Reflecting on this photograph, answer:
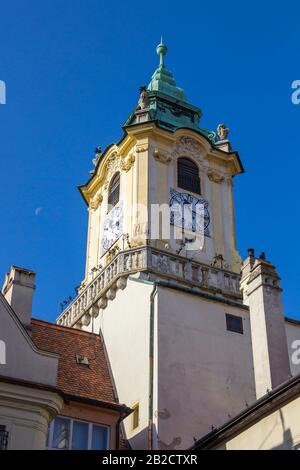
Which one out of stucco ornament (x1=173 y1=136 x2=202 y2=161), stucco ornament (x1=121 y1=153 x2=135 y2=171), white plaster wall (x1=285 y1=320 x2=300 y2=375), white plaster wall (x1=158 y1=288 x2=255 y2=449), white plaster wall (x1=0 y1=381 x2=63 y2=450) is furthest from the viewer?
stucco ornament (x1=173 y1=136 x2=202 y2=161)

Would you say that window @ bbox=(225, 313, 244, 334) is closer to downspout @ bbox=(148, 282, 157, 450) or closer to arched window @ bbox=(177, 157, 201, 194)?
downspout @ bbox=(148, 282, 157, 450)

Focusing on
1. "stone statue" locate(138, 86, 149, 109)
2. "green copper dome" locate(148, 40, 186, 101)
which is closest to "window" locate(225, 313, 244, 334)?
"stone statue" locate(138, 86, 149, 109)

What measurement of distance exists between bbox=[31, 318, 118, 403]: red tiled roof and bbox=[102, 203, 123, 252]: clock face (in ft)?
19.7

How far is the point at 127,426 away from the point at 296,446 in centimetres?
771

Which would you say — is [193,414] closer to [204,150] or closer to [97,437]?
[97,437]

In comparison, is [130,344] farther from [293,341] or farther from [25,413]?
[25,413]

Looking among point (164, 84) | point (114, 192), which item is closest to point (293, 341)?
point (114, 192)

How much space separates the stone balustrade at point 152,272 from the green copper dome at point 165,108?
760cm

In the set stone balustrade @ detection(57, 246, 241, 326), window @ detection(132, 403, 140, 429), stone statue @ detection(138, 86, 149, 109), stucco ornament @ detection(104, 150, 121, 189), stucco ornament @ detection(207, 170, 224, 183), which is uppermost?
stone statue @ detection(138, 86, 149, 109)

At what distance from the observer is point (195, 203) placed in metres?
32.6

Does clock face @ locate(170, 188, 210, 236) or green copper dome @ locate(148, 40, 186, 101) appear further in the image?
green copper dome @ locate(148, 40, 186, 101)

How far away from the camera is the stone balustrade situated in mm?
27516

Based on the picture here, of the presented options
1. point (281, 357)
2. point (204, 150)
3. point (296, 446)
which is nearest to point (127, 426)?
point (281, 357)

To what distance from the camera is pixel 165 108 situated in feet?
122
